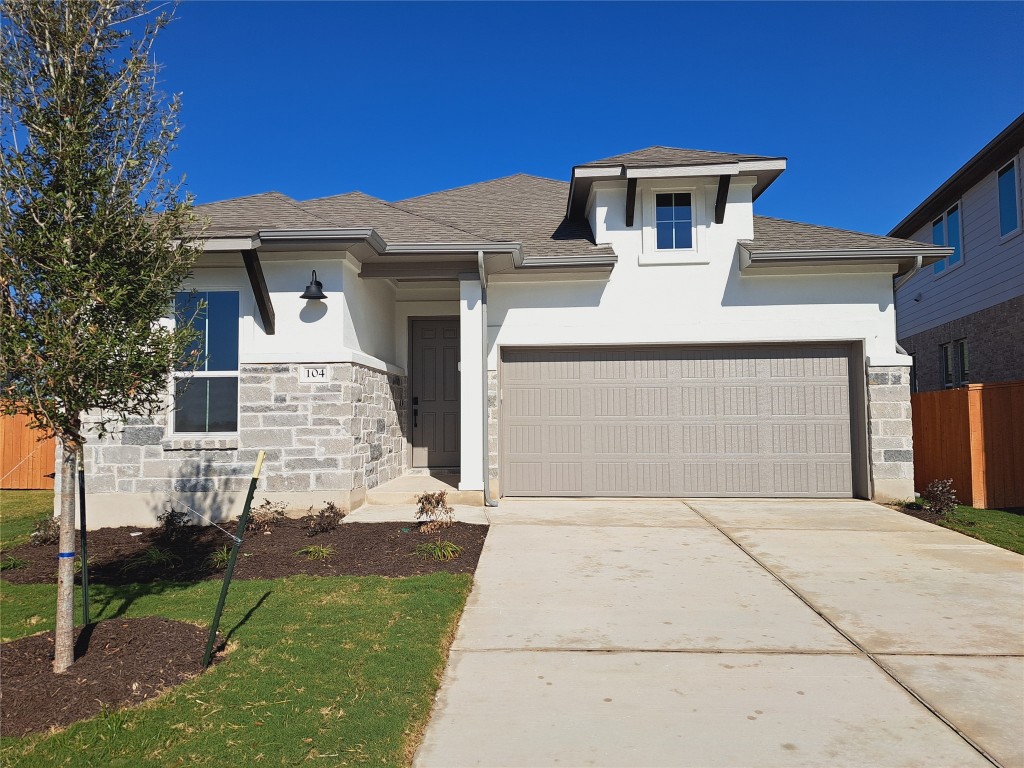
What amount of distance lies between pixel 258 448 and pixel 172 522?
50.6 inches

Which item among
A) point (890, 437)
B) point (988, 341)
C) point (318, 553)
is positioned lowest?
point (318, 553)

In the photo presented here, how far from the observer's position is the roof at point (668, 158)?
30.9 ft

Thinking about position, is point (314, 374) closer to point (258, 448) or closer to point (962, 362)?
point (258, 448)

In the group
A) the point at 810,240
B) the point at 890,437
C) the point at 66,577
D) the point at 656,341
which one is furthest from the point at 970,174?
the point at 66,577

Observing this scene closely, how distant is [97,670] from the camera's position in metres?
3.57

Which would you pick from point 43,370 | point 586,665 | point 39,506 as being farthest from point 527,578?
point 39,506

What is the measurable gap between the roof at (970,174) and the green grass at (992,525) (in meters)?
7.12

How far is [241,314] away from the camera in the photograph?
834 cm

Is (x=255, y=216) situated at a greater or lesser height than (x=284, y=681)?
greater

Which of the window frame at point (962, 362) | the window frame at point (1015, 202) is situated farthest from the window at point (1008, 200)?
the window frame at point (962, 362)

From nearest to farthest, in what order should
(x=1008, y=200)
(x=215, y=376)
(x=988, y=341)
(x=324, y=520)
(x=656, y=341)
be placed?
(x=324, y=520) → (x=215, y=376) → (x=656, y=341) → (x=1008, y=200) → (x=988, y=341)

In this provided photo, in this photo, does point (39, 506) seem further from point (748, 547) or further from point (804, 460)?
point (804, 460)

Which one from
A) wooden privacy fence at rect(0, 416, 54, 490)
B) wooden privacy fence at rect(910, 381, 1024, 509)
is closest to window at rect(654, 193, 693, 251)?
wooden privacy fence at rect(910, 381, 1024, 509)

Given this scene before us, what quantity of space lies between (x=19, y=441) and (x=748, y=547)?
13.7 m
